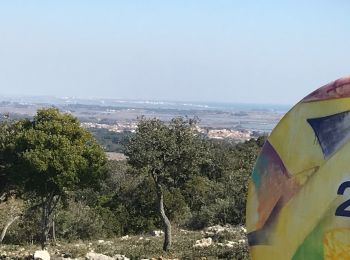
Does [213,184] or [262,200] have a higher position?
[262,200]

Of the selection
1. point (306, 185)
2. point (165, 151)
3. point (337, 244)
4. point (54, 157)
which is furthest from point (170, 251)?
point (337, 244)

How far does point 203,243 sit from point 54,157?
6209 millimetres

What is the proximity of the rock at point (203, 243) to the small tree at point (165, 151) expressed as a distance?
0.93 m

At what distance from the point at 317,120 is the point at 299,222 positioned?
45.5 inches

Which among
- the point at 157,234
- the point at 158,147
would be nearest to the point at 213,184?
the point at 157,234

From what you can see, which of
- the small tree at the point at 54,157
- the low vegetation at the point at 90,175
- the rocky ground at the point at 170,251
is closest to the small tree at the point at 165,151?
the low vegetation at the point at 90,175


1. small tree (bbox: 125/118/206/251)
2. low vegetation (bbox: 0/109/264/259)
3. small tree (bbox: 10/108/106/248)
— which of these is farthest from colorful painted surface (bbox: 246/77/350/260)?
small tree (bbox: 10/108/106/248)

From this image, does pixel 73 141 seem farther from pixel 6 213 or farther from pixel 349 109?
pixel 349 109

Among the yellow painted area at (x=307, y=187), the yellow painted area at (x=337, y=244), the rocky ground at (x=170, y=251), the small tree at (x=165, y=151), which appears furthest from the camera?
the small tree at (x=165, y=151)

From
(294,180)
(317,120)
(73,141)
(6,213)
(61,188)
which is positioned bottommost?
(6,213)

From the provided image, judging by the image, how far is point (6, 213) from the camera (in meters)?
31.2

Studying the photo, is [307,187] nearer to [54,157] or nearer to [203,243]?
[203,243]

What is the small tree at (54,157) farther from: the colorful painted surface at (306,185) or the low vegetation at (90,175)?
the colorful painted surface at (306,185)

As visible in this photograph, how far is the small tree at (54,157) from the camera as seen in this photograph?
1983cm
